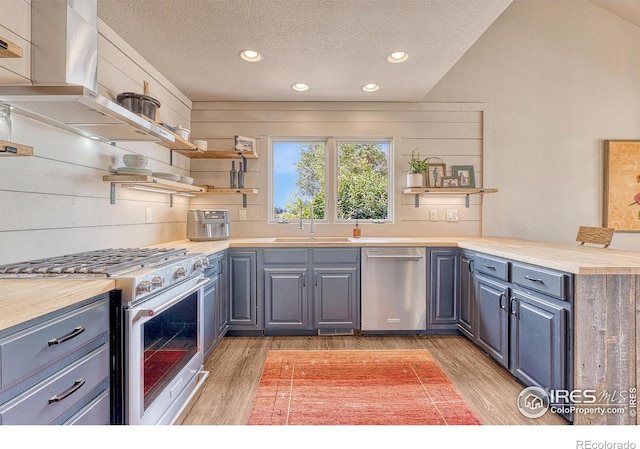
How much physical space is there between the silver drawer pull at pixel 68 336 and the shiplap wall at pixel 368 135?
7.56 feet

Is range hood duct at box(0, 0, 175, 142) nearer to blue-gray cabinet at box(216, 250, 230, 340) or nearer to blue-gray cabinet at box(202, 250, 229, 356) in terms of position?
blue-gray cabinet at box(202, 250, 229, 356)

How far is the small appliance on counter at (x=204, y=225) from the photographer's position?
2.78 metres

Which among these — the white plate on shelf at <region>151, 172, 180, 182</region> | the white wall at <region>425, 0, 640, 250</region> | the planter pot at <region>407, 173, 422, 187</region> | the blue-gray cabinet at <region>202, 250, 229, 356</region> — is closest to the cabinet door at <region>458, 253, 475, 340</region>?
the planter pot at <region>407, 173, 422, 187</region>

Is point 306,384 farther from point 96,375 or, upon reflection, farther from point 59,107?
point 59,107

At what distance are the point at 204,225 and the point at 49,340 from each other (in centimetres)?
186

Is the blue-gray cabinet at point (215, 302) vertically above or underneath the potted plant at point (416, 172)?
underneath

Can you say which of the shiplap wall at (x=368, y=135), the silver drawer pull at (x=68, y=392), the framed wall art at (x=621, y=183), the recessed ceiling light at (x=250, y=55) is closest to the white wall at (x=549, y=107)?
the framed wall art at (x=621, y=183)

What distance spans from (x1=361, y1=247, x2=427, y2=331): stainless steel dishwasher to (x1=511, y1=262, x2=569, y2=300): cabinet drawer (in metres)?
0.88

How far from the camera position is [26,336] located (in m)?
0.90

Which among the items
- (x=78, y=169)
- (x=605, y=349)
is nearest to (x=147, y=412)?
(x=78, y=169)

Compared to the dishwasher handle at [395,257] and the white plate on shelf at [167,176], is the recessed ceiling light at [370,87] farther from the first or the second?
the white plate on shelf at [167,176]

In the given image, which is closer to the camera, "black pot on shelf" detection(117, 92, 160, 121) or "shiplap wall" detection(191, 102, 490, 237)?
"black pot on shelf" detection(117, 92, 160, 121)

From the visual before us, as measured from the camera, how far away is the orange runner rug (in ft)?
5.65

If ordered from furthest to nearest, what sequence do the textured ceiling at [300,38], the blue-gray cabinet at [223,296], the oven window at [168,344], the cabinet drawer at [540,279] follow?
the blue-gray cabinet at [223,296], the textured ceiling at [300,38], the cabinet drawer at [540,279], the oven window at [168,344]
